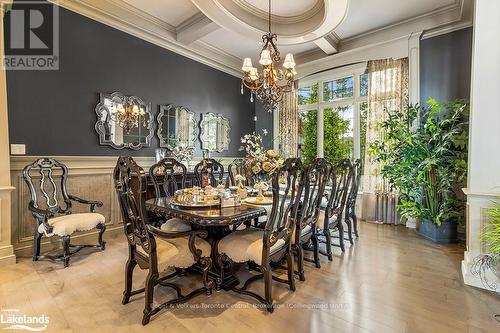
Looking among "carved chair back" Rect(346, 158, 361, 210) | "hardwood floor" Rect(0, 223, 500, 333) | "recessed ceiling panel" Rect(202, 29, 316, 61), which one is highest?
"recessed ceiling panel" Rect(202, 29, 316, 61)

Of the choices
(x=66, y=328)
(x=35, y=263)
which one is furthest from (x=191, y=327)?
(x=35, y=263)

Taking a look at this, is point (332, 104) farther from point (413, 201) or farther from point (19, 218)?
point (19, 218)

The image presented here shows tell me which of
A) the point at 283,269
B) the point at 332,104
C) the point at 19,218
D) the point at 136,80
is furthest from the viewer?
the point at 332,104

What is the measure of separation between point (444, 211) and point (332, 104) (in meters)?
2.92

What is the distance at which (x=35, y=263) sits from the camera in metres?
2.87

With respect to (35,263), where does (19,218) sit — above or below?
above

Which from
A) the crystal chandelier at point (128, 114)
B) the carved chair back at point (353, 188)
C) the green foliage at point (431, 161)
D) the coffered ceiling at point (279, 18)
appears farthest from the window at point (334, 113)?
the crystal chandelier at point (128, 114)

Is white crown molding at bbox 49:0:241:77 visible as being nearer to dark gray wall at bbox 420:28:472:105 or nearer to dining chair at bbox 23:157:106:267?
dining chair at bbox 23:157:106:267

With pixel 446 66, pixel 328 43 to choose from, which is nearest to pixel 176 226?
pixel 328 43

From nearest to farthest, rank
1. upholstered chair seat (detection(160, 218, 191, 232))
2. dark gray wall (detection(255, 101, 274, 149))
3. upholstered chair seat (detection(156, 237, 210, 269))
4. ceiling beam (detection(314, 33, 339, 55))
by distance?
upholstered chair seat (detection(156, 237, 210, 269)), upholstered chair seat (detection(160, 218, 191, 232)), ceiling beam (detection(314, 33, 339, 55)), dark gray wall (detection(255, 101, 274, 149))

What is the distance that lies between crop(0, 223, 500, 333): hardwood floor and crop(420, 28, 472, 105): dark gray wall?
2612mm

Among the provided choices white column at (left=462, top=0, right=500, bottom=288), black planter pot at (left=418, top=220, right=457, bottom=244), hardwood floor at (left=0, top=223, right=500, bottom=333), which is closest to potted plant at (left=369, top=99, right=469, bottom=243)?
black planter pot at (left=418, top=220, right=457, bottom=244)

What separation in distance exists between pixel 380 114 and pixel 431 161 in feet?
4.84

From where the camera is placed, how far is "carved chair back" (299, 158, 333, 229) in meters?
2.26
